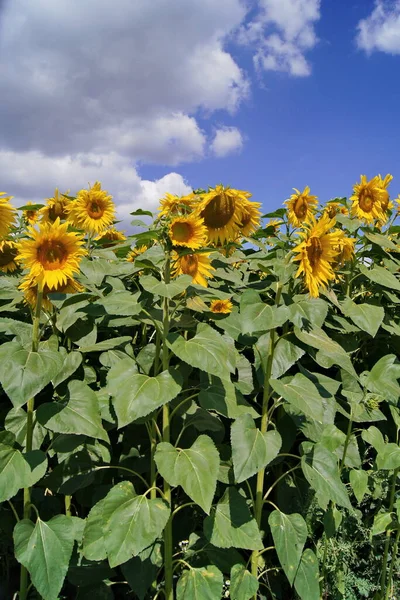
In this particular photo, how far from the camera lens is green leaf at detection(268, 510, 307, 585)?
6.82ft

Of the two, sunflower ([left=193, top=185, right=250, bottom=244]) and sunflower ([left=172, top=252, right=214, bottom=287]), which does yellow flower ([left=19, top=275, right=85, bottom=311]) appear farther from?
sunflower ([left=193, top=185, right=250, bottom=244])

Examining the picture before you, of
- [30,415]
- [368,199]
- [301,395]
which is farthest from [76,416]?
[368,199]

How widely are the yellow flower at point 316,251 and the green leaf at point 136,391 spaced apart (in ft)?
2.12

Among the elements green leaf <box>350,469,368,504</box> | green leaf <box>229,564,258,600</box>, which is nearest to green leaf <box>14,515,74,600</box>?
green leaf <box>229,564,258,600</box>

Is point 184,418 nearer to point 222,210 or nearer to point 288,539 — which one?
point 288,539

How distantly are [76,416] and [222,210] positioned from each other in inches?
48.6

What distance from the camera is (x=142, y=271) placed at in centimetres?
246

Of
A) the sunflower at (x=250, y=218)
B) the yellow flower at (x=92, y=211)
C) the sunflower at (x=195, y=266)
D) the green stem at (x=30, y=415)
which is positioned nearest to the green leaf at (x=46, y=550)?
the green stem at (x=30, y=415)

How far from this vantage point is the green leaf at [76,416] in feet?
6.36

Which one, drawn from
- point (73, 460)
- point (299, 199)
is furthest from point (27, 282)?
point (299, 199)

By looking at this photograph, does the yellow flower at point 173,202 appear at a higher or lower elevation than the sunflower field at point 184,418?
higher

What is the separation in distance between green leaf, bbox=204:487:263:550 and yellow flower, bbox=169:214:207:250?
978 millimetres

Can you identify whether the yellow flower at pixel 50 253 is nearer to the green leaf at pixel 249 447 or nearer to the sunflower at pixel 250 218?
the green leaf at pixel 249 447

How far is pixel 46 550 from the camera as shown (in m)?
1.93
